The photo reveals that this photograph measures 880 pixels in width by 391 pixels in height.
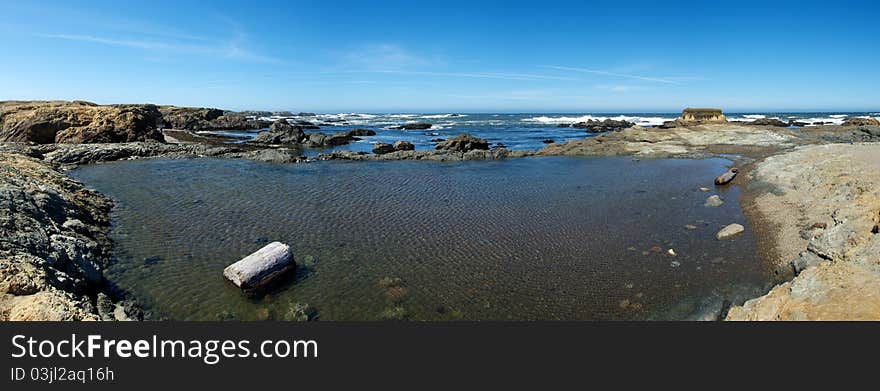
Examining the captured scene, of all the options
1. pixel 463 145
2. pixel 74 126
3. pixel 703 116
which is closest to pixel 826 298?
pixel 463 145

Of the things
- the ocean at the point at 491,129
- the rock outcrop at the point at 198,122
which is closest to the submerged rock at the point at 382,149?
the ocean at the point at 491,129

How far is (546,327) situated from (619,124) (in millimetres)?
79898

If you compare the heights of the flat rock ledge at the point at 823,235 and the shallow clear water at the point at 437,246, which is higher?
the flat rock ledge at the point at 823,235

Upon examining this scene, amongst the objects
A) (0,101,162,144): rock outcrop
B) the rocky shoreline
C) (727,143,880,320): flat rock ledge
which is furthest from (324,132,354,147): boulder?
(727,143,880,320): flat rock ledge

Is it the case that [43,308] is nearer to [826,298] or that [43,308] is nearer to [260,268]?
[260,268]

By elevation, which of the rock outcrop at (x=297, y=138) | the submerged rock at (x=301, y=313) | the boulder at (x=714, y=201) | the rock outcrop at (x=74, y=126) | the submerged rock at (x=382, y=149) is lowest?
the submerged rock at (x=301, y=313)

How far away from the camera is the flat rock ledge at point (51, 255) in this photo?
21.3ft

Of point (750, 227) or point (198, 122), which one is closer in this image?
point (750, 227)

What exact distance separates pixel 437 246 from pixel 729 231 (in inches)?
362

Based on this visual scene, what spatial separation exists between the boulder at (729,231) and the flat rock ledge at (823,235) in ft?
3.06

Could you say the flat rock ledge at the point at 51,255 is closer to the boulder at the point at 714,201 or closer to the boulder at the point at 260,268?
the boulder at the point at 260,268

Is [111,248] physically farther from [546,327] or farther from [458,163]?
[458,163]

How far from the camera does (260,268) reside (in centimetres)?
950

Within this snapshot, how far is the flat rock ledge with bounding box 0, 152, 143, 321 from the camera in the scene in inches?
256
